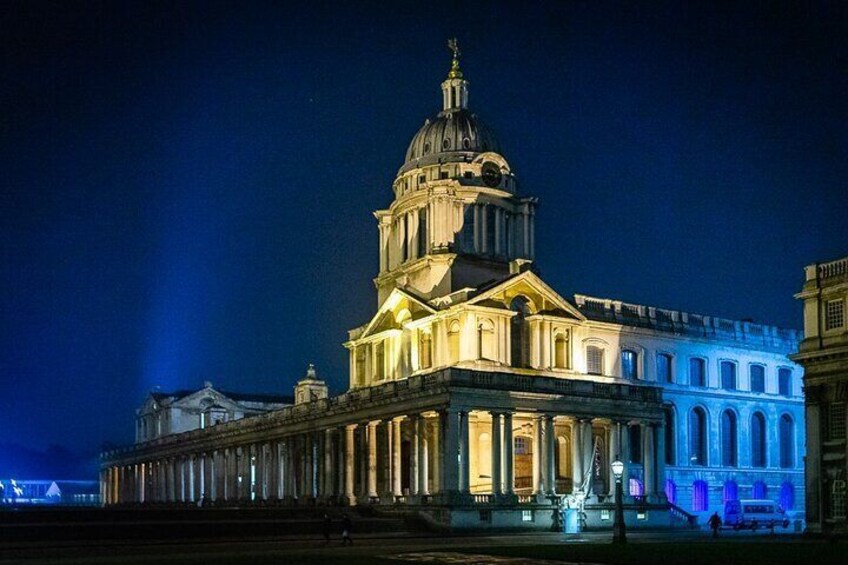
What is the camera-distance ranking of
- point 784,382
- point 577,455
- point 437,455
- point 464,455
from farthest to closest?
point 784,382 → point 577,455 → point 437,455 → point 464,455

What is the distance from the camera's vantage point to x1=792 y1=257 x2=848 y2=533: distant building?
6138cm

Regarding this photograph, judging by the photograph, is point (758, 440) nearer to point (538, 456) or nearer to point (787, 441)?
point (787, 441)

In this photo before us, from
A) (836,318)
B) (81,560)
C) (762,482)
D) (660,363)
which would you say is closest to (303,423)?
(660,363)

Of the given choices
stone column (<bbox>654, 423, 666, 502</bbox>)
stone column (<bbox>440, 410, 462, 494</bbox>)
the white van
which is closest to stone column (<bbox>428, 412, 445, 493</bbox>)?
stone column (<bbox>440, 410, 462, 494</bbox>)

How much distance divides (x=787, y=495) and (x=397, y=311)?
113ft

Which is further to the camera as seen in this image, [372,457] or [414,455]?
[372,457]

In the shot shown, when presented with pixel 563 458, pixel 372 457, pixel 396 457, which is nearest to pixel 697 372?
pixel 563 458

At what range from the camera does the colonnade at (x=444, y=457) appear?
71.6 metres

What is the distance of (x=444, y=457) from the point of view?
70.4 m

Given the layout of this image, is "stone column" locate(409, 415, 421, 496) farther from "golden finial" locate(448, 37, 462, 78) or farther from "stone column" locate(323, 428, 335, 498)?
"golden finial" locate(448, 37, 462, 78)

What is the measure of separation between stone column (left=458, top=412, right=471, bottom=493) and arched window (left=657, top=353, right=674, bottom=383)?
25384mm

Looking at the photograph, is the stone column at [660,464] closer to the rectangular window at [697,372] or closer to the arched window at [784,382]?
the rectangular window at [697,372]

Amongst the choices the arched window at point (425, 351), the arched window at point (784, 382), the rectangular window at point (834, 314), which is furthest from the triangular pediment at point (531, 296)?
the rectangular window at point (834, 314)

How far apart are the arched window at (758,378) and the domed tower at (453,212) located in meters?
20.5
